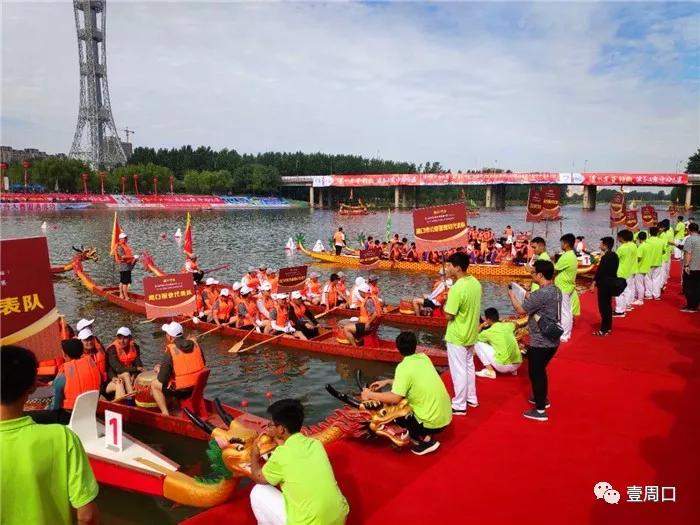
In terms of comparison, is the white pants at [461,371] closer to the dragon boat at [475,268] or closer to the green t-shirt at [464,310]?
the green t-shirt at [464,310]

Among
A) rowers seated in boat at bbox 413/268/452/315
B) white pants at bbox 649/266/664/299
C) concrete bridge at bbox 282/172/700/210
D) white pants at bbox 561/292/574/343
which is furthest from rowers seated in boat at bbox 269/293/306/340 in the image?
concrete bridge at bbox 282/172/700/210

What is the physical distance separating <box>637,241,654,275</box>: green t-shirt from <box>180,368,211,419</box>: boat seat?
1138 cm

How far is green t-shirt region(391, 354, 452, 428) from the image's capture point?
5809 millimetres

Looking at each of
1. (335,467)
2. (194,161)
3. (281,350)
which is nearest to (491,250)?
(281,350)

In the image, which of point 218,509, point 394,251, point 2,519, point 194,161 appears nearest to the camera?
point 2,519

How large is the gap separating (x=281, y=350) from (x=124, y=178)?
85709 mm

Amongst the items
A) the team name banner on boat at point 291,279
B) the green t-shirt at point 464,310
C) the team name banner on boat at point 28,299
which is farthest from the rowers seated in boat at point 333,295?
the team name banner on boat at point 28,299

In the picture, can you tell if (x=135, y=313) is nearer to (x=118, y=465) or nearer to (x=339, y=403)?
→ (x=339, y=403)

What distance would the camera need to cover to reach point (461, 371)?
7074 millimetres

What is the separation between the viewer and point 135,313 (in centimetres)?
1800

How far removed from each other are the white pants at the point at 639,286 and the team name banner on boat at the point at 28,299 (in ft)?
45.0

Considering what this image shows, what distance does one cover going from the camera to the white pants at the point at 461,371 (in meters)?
7.04

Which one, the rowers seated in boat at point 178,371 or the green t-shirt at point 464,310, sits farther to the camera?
the rowers seated in boat at point 178,371

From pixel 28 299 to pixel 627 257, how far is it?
12464 millimetres
